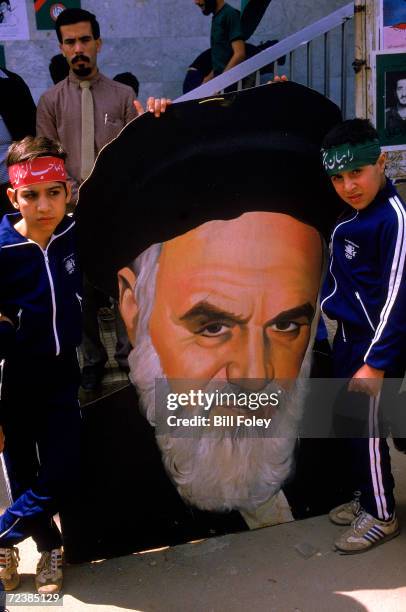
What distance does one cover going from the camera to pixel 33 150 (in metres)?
2.57

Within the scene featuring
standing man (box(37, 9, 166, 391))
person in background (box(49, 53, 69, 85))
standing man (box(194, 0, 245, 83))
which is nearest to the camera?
standing man (box(37, 9, 166, 391))

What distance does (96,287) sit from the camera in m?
2.84

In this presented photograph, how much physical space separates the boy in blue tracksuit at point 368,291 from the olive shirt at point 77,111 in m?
1.13

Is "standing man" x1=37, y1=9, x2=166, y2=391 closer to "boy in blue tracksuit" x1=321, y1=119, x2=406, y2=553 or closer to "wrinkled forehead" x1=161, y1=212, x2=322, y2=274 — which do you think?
"wrinkled forehead" x1=161, y1=212, x2=322, y2=274

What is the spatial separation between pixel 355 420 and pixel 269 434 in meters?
0.38

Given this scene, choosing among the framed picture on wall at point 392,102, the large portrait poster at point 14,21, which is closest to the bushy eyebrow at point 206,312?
the framed picture on wall at point 392,102

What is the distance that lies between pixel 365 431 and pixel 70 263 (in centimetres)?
140

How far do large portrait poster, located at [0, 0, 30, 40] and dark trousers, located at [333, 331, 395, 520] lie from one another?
5197mm

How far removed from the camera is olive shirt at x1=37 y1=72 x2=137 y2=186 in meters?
3.28

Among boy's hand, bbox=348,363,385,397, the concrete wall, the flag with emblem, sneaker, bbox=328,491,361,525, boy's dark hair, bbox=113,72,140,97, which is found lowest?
sneaker, bbox=328,491,361,525

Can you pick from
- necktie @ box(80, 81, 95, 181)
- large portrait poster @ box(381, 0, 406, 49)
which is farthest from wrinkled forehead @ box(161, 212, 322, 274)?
large portrait poster @ box(381, 0, 406, 49)

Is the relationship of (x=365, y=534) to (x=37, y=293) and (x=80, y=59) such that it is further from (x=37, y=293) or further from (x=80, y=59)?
(x=80, y=59)

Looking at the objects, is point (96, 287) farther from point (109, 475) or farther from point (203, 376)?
point (109, 475)

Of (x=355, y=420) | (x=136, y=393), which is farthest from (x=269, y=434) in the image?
(x=136, y=393)
